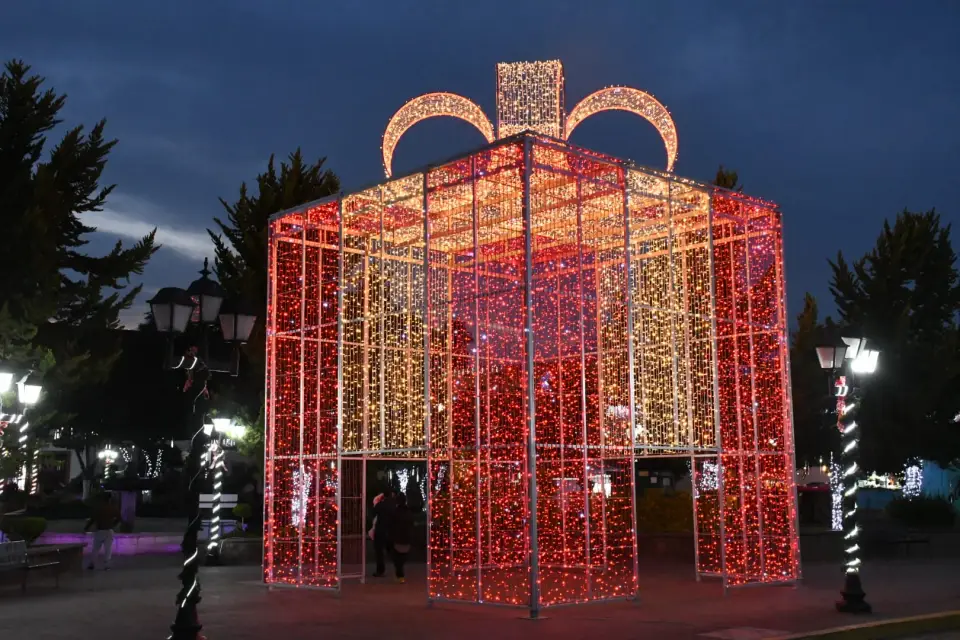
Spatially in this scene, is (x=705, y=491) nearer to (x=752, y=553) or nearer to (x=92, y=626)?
(x=752, y=553)

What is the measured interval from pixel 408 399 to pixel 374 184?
3.58 meters

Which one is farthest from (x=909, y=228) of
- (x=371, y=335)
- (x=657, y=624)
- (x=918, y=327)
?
(x=657, y=624)

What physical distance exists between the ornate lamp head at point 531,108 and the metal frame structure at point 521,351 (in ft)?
2.84

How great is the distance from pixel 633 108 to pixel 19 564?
11741mm

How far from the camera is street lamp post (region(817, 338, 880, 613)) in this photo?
47.3 feet

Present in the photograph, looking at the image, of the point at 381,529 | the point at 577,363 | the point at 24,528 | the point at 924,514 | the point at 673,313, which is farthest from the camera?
the point at 924,514

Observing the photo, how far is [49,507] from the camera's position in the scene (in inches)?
1916

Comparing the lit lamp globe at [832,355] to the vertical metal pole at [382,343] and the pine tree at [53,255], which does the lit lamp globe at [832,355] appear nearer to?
the vertical metal pole at [382,343]

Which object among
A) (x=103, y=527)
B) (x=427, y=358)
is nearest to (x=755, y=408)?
(x=427, y=358)

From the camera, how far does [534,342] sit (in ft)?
58.6

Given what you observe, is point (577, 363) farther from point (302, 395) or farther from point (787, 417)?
point (302, 395)

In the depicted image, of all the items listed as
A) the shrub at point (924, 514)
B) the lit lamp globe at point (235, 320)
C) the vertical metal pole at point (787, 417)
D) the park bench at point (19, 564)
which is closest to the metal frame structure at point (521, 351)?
the vertical metal pole at point (787, 417)

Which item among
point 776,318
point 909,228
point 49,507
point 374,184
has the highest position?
point 909,228

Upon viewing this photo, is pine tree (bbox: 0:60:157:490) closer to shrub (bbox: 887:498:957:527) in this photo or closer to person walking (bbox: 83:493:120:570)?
person walking (bbox: 83:493:120:570)
